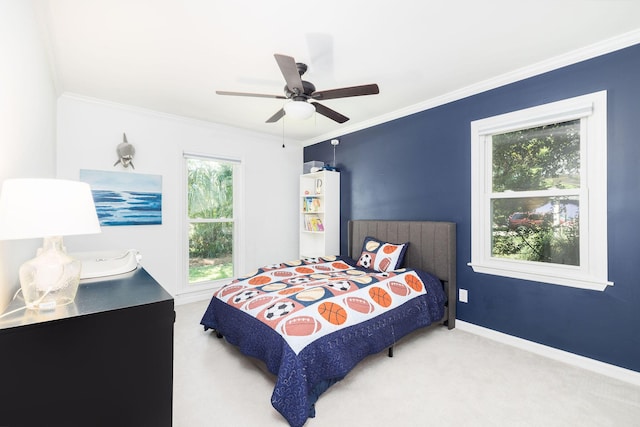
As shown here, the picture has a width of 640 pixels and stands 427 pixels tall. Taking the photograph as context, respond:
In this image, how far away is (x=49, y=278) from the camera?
1.16 m

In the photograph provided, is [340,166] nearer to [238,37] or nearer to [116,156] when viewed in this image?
[238,37]

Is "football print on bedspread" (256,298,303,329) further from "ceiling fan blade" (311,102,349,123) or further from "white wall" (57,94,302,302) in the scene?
"white wall" (57,94,302,302)

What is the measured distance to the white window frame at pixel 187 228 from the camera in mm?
3910

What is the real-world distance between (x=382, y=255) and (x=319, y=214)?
153 cm

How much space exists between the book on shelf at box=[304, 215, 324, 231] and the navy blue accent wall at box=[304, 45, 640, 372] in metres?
0.68

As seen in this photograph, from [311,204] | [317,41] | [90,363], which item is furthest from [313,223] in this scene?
[90,363]

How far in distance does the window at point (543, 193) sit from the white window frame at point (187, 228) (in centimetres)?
315

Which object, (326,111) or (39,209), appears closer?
(39,209)

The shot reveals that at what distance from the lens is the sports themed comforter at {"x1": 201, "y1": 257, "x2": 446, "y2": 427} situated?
1.76m

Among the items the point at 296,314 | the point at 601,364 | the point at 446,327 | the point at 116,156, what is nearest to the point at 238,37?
the point at 296,314

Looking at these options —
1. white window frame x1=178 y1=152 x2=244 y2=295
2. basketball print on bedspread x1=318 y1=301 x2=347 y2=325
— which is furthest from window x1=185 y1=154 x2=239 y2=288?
basketball print on bedspread x1=318 y1=301 x2=347 y2=325

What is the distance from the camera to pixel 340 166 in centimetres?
453

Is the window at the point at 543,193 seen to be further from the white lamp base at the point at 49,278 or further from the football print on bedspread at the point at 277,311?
the white lamp base at the point at 49,278

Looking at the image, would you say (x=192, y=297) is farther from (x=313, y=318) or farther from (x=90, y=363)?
(x=90, y=363)
